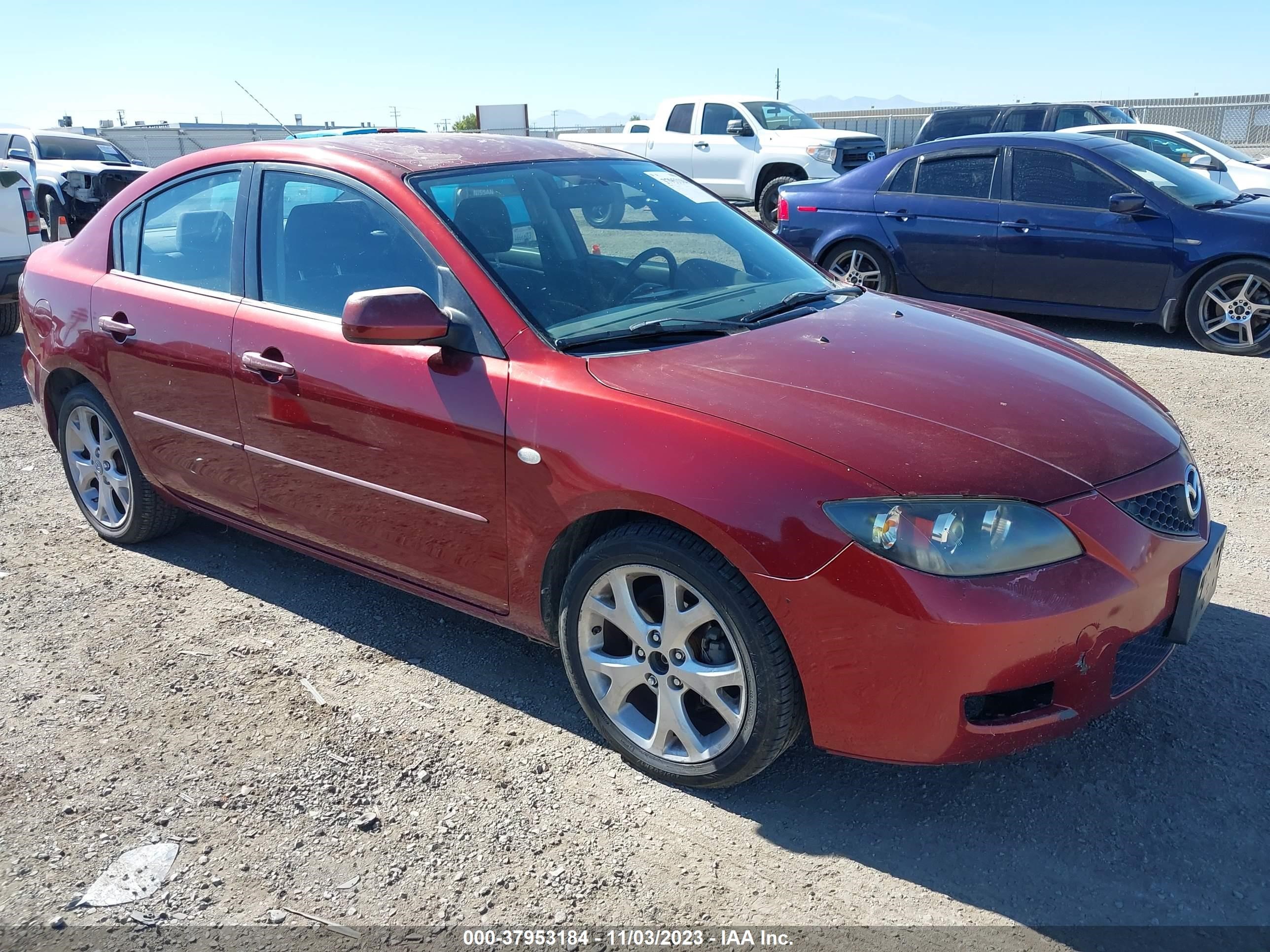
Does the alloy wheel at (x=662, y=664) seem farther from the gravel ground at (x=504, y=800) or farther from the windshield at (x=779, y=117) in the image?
the windshield at (x=779, y=117)

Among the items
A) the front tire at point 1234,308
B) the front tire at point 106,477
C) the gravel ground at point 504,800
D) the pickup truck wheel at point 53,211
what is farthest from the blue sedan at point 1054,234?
the pickup truck wheel at point 53,211

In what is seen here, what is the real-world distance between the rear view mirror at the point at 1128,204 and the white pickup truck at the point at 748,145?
28.3ft

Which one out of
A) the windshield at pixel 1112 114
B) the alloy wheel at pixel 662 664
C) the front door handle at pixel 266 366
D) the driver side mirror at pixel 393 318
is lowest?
the alloy wheel at pixel 662 664

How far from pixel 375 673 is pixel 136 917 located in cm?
122

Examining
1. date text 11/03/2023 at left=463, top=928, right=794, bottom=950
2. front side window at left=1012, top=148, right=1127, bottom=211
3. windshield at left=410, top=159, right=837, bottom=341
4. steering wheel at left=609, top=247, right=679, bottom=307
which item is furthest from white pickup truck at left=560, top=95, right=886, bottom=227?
date text 11/03/2023 at left=463, top=928, right=794, bottom=950

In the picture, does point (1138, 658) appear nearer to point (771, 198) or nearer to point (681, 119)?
point (771, 198)

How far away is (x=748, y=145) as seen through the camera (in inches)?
659

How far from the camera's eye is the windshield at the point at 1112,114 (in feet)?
49.8

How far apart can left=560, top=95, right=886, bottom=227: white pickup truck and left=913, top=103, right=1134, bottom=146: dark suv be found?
63.0 inches

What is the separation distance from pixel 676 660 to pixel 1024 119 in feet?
47.4

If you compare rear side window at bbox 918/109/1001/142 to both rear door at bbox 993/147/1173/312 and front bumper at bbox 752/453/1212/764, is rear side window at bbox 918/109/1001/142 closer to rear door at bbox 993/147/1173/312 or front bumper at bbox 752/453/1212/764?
rear door at bbox 993/147/1173/312

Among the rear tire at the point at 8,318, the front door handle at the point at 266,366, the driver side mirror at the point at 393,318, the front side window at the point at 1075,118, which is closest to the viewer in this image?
the driver side mirror at the point at 393,318

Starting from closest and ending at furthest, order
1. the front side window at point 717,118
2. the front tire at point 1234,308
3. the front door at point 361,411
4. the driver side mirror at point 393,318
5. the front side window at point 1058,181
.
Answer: the driver side mirror at point 393,318
the front door at point 361,411
the front tire at point 1234,308
the front side window at point 1058,181
the front side window at point 717,118

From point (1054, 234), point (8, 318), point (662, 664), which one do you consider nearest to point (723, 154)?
point (1054, 234)
